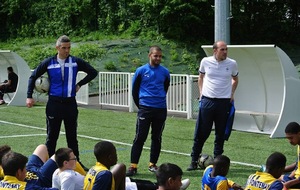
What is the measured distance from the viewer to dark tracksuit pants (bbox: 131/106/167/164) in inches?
341

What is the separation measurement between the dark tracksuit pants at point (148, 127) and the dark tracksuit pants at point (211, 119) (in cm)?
60

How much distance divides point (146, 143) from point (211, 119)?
3.04 metres

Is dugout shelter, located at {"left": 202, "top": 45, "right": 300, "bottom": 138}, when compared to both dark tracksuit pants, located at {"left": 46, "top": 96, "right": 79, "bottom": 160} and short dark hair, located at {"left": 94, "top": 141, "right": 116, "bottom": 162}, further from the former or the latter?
short dark hair, located at {"left": 94, "top": 141, "right": 116, "bottom": 162}

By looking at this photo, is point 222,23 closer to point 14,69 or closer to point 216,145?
point 216,145

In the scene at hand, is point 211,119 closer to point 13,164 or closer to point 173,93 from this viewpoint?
point 13,164

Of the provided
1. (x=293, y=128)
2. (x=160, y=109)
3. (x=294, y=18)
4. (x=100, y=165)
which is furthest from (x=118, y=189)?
(x=294, y=18)

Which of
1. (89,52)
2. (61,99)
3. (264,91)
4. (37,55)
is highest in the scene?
(89,52)


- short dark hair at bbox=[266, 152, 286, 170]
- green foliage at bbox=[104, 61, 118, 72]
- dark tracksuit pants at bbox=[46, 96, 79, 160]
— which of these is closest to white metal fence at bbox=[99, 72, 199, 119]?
dark tracksuit pants at bbox=[46, 96, 79, 160]

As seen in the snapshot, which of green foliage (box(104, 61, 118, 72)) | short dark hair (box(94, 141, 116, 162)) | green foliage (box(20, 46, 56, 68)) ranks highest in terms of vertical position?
green foliage (box(20, 46, 56, 68))

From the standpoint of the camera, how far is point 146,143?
38.5 ft

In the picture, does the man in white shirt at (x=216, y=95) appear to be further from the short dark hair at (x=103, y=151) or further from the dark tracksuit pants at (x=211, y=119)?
the short dark hair at (x=103, y=151)

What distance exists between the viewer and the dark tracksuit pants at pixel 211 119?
884 cm

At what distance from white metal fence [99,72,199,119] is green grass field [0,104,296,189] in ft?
1.59

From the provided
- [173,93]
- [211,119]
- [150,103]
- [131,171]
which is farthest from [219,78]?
[173,93]
